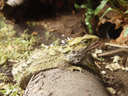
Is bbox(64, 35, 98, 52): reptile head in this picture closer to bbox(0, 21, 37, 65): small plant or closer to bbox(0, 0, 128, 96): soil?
bbox(0, 0, 128, 96): soil

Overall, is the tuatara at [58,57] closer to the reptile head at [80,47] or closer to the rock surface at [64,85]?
the reptile head at [80,47]

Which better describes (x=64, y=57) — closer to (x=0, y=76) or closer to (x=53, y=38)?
(x=0, y=76)

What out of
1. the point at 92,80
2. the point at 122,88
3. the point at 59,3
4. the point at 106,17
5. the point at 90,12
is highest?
the point at 59,3

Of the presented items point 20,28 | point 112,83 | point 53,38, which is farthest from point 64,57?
point 20,28

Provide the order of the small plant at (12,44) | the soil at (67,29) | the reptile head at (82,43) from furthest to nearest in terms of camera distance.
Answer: the soil at (67,29) → the small plant at (12,44) → the reptile head at (82,43)

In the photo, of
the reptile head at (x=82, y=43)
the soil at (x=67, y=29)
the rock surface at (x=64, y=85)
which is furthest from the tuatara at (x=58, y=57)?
the soil at (x=67, y=29)

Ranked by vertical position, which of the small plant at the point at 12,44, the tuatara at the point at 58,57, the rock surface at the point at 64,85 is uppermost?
the small plant at the point at 12,44

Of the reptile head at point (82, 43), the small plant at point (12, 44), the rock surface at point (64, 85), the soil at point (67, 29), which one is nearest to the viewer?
the rock surface at point (64, 85)
